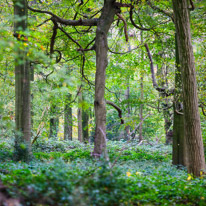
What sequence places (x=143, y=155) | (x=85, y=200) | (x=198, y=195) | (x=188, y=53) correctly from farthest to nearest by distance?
(x=143, y=155)
(x=188, y=53)
(x=198, y=195)
(x=85, y=200)

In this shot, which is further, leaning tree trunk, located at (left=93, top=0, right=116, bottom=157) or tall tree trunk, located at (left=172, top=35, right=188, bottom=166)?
tall tree trunk, located at (left=172, top=35, right=188, bottom=166)

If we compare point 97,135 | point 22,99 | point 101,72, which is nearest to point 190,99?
point 101,72

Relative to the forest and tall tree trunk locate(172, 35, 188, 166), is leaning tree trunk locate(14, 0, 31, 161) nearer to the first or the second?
the forest

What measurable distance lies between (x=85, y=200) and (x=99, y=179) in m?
0.41

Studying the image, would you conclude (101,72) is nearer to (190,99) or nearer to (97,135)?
(97,135)

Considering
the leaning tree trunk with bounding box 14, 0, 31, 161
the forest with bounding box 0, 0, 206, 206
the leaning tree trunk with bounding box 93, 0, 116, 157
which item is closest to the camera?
the forest with bounding box 0, 0, 206, 206

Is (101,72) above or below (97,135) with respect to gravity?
above

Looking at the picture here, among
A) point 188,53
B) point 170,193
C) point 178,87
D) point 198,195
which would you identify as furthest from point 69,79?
point 178,87

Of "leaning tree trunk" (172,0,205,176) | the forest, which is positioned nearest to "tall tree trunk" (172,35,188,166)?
the forest

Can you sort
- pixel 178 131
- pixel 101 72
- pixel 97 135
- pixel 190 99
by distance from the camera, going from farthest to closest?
pixel 178 131 < pixel 101 72 < pixel 97 135 < pixel 190 99

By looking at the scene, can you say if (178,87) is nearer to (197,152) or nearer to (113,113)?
(197,152)

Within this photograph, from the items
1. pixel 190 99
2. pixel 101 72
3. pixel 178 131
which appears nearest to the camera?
pixel 190 99

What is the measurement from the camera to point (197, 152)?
20.4ft

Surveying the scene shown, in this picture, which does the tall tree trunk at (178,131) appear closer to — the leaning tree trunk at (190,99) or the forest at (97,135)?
the forest at (97,135)
